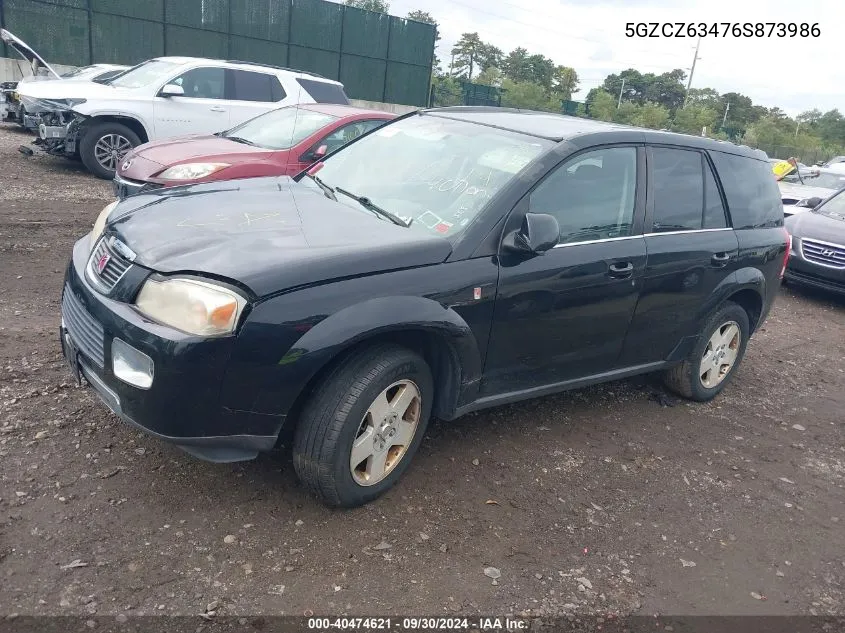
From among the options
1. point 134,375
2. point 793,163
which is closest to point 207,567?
point 134,375

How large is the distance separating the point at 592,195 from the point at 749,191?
5.62 feet

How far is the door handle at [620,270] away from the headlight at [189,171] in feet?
15.0

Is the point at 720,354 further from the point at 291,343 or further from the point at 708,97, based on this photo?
the point at 708,97

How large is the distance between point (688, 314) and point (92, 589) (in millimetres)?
3626

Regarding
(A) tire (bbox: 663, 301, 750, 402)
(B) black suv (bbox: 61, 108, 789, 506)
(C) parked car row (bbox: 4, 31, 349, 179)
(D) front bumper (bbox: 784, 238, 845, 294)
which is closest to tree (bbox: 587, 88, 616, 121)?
(C) parked car row (bbox: 4, 31, 349, 179)

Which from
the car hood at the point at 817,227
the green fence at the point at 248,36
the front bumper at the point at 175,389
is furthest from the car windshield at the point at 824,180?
the green fence at the point at 248,36

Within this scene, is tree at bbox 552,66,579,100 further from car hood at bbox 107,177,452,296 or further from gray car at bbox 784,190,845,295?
car hood at bbox 107,177,452,296

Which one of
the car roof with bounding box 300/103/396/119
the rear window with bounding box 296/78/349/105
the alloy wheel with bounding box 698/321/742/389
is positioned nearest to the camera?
the alloy wheel with bounding box 698/321/742/389

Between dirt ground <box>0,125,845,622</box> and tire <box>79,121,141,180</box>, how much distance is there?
5.82 m

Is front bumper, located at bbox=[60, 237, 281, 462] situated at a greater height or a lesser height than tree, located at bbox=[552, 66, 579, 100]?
lesser

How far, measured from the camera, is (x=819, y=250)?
861 cm

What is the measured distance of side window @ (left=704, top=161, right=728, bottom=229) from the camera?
4.53 m

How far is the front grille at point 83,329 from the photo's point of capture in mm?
2904

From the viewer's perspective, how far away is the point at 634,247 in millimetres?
3971
